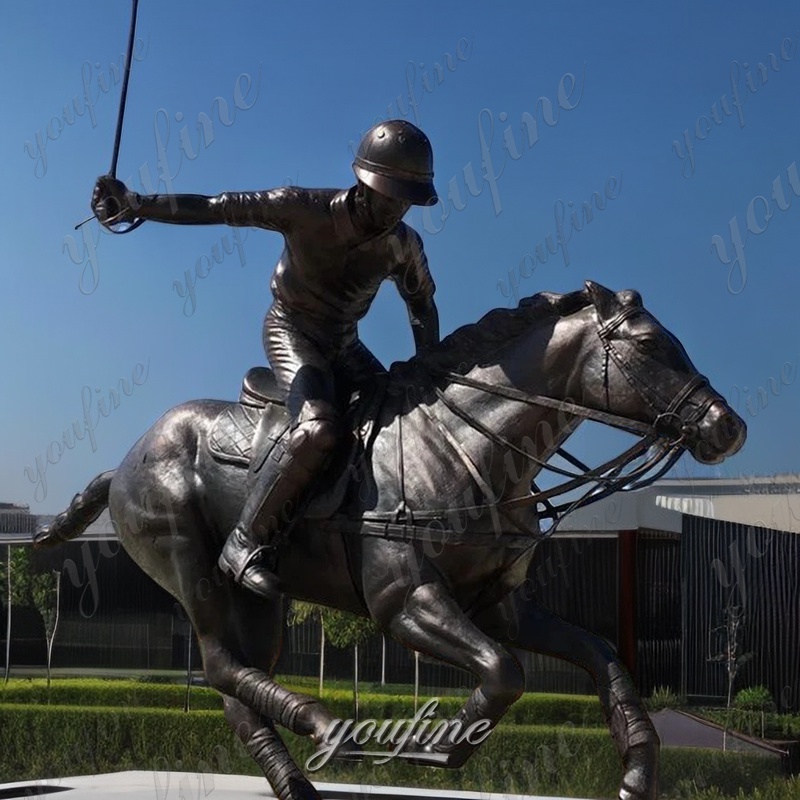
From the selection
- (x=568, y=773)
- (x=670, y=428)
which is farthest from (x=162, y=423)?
(x=568, y=773)

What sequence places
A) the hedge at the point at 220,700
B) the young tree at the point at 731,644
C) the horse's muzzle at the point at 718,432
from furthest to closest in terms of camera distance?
1. the hedge at the point at 220,700
2. the young tree at the point at 731,644
3. the horse's muzzle at the point at 718,432

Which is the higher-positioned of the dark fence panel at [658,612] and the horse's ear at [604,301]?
the horse's ear at [604,301]

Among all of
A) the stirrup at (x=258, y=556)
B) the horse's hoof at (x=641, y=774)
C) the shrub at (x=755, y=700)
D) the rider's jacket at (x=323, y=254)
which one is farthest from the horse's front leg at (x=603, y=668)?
the shrub at (x=755, y=700)

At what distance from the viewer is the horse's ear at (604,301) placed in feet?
17.8

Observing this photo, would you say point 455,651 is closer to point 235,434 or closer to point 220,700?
point 235,434

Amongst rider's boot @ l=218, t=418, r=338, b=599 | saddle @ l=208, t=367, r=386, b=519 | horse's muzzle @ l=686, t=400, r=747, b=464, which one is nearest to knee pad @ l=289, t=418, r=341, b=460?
rider's boot @ l=218, t=418, r=338, b=599

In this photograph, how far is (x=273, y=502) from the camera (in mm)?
5809

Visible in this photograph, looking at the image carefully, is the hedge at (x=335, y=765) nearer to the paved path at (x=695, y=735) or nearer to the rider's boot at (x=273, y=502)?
the paved path at (x=695, y=735)

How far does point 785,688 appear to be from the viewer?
17031 mm

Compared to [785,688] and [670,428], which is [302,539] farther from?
[785,688]

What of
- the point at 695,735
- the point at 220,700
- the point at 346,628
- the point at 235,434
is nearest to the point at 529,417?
the point at 235,434

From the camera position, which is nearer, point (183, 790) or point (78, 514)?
point (78, 514)

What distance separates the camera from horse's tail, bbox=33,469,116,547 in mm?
7293

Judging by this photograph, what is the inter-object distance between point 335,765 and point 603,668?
23.1ft
